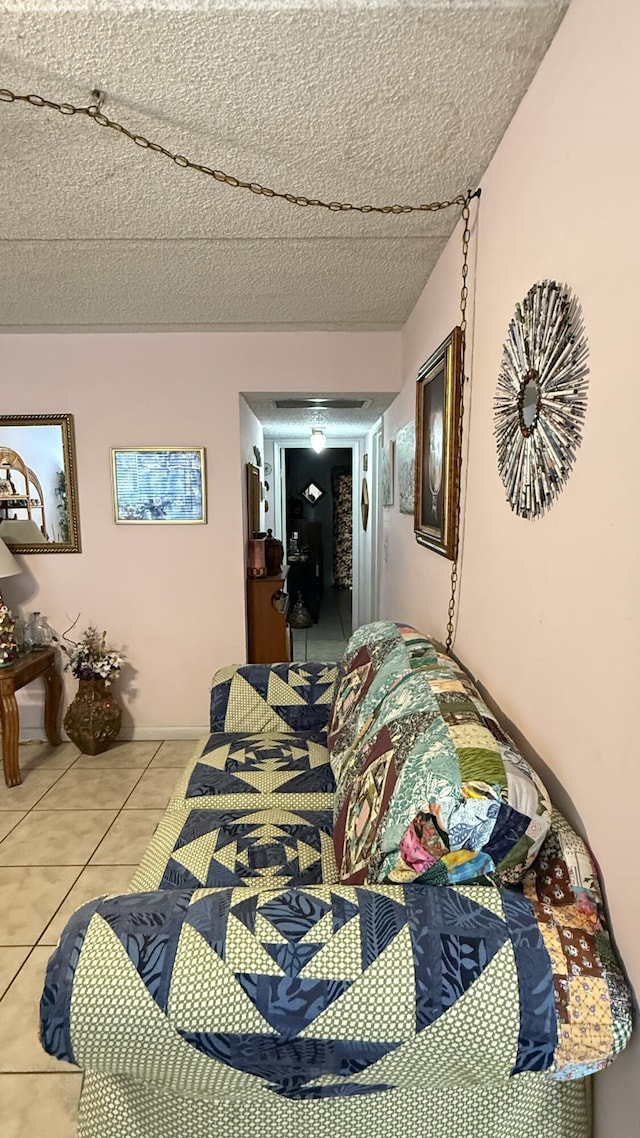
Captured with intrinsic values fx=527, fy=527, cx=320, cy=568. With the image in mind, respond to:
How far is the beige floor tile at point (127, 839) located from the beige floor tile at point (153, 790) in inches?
1.9

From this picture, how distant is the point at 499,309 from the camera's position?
4.11ft

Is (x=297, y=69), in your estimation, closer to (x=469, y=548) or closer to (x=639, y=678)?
(x=469, y=548)

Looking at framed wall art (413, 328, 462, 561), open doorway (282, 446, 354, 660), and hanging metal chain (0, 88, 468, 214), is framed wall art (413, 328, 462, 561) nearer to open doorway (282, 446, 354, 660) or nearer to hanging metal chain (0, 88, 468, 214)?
hanging metal chain (0, 88, 468, 214)

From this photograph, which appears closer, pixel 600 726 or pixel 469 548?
pixel 600 726

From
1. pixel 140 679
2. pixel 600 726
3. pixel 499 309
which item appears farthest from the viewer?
pixel 140 679

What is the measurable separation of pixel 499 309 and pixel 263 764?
58.6 inches

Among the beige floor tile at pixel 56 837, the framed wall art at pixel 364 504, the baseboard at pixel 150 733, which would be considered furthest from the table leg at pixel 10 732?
the framed wall art at pixel 364 504

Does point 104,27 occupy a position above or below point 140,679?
above

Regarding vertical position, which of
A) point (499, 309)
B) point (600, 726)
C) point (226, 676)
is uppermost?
point (499, 309)

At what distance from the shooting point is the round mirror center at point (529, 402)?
3.40 feet

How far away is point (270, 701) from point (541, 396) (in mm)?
1451

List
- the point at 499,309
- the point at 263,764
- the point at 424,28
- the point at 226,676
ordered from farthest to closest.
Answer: the point at 226,676 < the point at 263,764 < the point at 499,309 < the point at 424,28

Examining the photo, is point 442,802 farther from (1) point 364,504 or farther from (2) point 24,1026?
(1) point 364,504

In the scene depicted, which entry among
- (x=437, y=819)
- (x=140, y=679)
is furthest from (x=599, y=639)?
(x=140, y=679)
